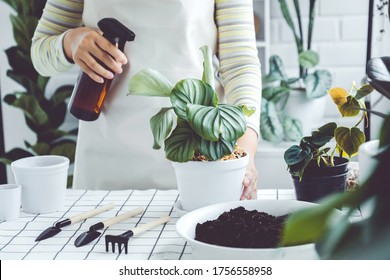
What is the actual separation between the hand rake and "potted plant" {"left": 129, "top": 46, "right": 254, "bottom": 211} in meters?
0.06

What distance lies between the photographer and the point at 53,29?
1504mm

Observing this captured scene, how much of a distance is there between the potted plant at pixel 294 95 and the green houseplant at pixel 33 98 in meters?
0.85

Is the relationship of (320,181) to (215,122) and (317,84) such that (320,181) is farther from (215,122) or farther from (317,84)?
(317,84)

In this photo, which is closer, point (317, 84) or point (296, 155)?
point (296, 155)

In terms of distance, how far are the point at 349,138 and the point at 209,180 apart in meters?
0.24

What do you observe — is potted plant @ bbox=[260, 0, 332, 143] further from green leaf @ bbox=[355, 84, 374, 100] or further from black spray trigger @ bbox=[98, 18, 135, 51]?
green leaf @ bbox=[355, 84, 374, 100]

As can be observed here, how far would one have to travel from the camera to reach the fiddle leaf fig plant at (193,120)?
38.1 inches

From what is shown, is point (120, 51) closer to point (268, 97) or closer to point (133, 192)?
point (133, 192)

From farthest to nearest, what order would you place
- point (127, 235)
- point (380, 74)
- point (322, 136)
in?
point (322, 136)
point (127, 235)
point (380, 74)

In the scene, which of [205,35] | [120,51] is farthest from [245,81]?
[120,51]

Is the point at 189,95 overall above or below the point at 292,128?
above

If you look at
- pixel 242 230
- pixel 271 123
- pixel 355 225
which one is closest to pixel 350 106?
pixel 242 230

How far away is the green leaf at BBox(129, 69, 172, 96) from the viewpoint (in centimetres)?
102

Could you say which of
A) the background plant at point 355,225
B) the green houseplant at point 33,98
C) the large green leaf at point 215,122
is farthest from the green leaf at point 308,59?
the background plant at point 355,225
